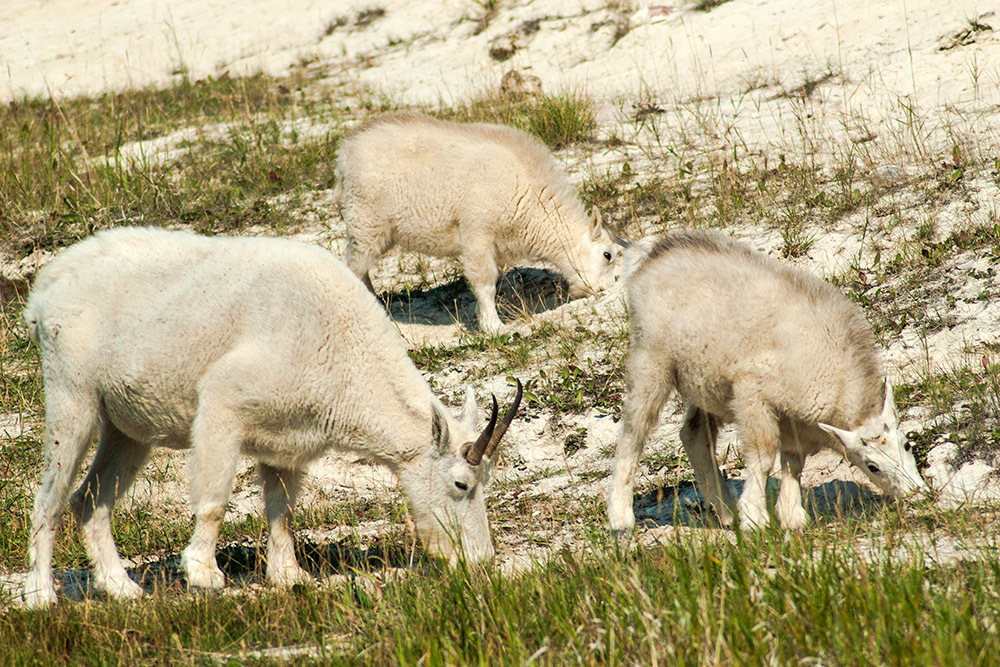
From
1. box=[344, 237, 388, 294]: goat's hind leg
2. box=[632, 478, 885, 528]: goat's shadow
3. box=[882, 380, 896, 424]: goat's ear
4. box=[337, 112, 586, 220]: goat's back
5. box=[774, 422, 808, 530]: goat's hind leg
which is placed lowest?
box=[632, 478, 885, 528]: goat's shadow

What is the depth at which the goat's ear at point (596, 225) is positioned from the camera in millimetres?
10703

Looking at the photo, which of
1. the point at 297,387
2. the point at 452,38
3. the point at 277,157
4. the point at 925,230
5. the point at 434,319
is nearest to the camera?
the point at 297,387

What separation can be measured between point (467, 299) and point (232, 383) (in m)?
5.73

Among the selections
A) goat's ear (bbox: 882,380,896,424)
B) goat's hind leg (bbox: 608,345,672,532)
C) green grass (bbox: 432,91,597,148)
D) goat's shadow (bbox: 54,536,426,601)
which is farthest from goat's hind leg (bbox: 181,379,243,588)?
green grass (bbox: 432,91,597,148)

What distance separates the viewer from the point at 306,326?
18.3ft

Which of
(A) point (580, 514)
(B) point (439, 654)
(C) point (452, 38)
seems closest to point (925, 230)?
(A) point (580, 514)

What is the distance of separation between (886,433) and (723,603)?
253 cm

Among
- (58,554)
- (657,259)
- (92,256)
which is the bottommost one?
(58,554)

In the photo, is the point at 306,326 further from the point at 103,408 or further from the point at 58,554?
the point at 58,554

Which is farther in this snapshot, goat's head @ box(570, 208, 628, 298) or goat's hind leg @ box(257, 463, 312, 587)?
goat's head @ box(570, 208, 628, 298)

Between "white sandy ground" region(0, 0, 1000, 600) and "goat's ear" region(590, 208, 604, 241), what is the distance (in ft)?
1.79

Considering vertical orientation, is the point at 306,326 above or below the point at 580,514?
above

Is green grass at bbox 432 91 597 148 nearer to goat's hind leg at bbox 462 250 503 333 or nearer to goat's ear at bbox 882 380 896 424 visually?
goat's hind leg at bbox 462 250 503 333

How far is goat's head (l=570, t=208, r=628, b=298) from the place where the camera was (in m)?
10.7
